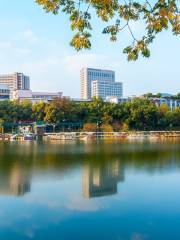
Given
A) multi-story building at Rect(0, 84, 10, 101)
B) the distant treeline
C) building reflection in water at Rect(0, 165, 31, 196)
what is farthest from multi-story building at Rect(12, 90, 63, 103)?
building reflection in water at Rect(0, 165, 31, 196)

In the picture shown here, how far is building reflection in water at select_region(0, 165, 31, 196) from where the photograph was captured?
1352cm

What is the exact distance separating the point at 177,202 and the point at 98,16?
24.3 ft

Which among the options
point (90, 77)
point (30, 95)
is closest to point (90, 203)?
point (30, 95)

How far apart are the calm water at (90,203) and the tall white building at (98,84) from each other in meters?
125

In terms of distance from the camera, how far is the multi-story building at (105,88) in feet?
475

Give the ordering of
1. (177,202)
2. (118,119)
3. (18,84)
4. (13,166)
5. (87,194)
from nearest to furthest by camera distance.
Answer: (177,202), (87,194), (13,166), (118,119), (18,84)

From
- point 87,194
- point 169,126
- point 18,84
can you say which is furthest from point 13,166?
point 18,84

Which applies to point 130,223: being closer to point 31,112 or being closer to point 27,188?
point 27,188

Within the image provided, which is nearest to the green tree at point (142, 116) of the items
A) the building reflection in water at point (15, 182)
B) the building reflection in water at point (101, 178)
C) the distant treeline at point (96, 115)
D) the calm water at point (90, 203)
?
the distant treeline at point (96, 115)

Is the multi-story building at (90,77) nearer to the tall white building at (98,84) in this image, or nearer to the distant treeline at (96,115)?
the tall white building at (98,84)

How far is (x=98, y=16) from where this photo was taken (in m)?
5.88

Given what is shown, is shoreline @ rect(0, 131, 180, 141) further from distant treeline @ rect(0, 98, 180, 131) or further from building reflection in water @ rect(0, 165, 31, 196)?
building reflection in water @ rect(0, 165, 31, 196)

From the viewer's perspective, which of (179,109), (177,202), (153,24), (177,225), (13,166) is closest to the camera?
(153,24)

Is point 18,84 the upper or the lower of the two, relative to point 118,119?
upper
